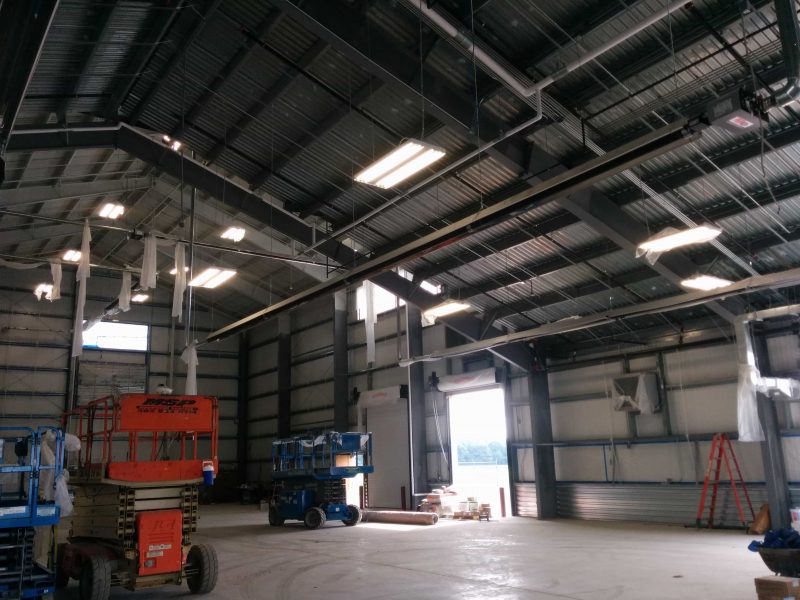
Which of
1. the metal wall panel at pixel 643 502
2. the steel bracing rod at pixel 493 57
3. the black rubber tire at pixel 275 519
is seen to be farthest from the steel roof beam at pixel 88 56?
the metal wall panel at pixel 643 502

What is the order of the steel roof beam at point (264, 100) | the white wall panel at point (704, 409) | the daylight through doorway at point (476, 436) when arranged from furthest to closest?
the daylight through doorway at point (476, 436) → the white wall panel at point (704, 409) → the steel roof beam at point (264, 100)

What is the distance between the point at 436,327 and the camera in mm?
24297

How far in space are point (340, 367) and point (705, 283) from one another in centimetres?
1760

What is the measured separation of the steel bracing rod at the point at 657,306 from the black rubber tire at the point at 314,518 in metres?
6.08

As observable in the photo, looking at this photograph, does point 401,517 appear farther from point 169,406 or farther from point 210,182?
point 169,406

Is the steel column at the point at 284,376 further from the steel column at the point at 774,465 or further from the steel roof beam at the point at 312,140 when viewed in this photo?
the steel column at the point at 774,465

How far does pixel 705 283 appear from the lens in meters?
13.7

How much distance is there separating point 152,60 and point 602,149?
938 centimetres

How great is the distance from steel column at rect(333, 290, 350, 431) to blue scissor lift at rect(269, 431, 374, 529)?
6.36 meters

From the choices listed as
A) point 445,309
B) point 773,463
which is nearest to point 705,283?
point 773,463

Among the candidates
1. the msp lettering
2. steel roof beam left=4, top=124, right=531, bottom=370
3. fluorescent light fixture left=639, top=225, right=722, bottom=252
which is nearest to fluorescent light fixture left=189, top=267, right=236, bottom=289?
steel roof beam left=4, top=124, right=531, bottom=370

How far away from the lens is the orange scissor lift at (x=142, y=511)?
31.0ft

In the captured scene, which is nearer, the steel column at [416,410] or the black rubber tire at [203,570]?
the black rubber tire at [203,570]

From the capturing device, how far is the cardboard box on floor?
24.5 ft
